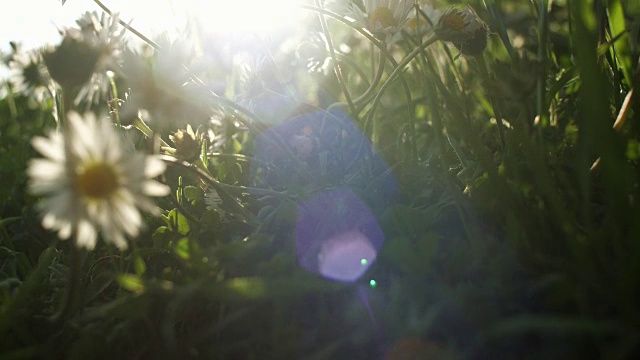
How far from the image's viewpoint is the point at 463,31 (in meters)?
0.94

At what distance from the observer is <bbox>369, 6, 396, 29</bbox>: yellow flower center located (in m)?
1.06

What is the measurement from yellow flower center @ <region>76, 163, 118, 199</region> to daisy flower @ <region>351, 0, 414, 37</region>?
1.95 feet

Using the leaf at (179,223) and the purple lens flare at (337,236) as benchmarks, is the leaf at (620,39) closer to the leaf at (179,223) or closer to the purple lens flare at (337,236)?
the purple lens flare at (337,236)

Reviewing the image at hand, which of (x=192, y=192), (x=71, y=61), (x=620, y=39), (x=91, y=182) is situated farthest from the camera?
(x=192, y=192)

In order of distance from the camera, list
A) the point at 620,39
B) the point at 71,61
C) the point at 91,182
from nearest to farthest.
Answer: the point at 91,182 → the point at 71,61 → the point at 620,39

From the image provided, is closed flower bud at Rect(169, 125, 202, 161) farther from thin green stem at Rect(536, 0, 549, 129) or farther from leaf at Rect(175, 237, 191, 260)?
thin green stem at Rect(536, 0, 549, 129)

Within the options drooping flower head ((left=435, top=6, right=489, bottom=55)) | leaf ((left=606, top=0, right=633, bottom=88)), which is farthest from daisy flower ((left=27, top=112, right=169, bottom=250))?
leaf ((left=606, top=0, right=633, bottom=88))

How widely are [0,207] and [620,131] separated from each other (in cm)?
108

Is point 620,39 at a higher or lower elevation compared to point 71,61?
lower

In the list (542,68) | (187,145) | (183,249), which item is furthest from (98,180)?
(542,68)

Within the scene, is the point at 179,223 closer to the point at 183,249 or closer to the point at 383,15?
the point at 183,249

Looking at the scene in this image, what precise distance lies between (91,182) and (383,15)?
64 cm

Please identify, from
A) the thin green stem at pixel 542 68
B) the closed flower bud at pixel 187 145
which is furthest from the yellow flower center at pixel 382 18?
the closed flower bud at pixel 187 145

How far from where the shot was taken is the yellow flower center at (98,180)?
0.58 m
